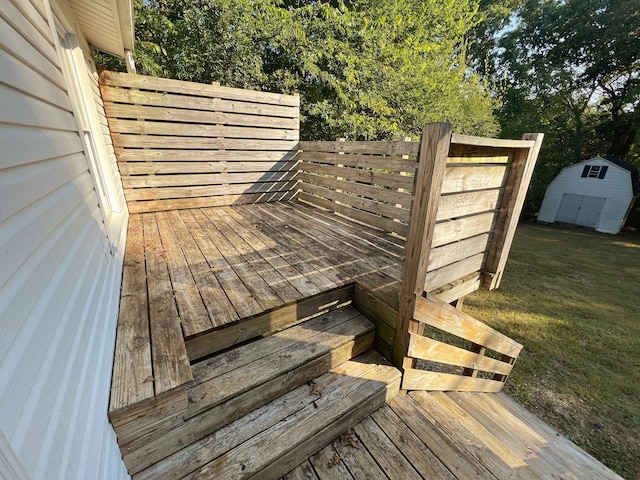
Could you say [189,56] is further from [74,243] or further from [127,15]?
[74,243]

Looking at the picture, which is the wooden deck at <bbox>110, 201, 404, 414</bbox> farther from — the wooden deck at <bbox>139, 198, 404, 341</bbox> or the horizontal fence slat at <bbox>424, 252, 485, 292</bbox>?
the horizontal fence slat at <bbox>424, 252, 485, 292</bbox>

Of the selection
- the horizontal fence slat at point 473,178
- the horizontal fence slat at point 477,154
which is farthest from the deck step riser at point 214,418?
the horizontal fence slat at point 477,154

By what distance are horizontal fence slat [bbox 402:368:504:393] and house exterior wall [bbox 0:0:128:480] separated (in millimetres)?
1669

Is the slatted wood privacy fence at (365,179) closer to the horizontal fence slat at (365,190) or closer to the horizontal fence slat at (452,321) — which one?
the horizontal fence slat at (365,190)

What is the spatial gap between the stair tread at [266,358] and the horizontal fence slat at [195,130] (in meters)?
3.41

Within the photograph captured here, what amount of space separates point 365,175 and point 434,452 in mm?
2858

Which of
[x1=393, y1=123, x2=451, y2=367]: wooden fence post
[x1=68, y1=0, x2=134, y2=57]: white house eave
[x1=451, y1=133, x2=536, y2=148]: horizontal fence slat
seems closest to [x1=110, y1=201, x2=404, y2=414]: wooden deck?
[x1=393, y1=123, x2=451, y2=367]: wooden fence post

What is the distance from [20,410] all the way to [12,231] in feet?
1.34

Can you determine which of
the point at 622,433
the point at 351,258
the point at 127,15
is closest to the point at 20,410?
the point at 351,258

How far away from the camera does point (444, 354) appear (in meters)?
2.04

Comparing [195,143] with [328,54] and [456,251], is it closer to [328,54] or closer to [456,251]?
[328,54]

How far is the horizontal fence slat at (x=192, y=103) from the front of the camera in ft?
11.4

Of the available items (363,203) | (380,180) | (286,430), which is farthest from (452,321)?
(363,203)

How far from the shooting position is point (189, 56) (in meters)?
5.19
